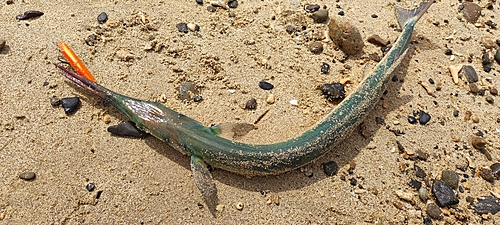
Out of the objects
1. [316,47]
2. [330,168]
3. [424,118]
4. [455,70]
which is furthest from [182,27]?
[455,70]

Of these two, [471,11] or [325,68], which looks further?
[471,11]

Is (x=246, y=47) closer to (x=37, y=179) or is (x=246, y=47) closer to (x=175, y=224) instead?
(x=175, y=224)

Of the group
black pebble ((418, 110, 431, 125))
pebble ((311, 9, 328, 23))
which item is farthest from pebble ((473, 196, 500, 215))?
pebble ((311, 9, 328, 23))

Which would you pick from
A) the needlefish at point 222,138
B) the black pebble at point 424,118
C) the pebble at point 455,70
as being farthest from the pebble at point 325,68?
the pebble at point 455,70

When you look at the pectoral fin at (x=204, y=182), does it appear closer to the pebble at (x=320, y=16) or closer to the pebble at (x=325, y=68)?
the pebble at (x=325, y=68)

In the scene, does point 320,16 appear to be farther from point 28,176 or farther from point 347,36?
point 28,176

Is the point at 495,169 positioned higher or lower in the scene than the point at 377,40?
lower
